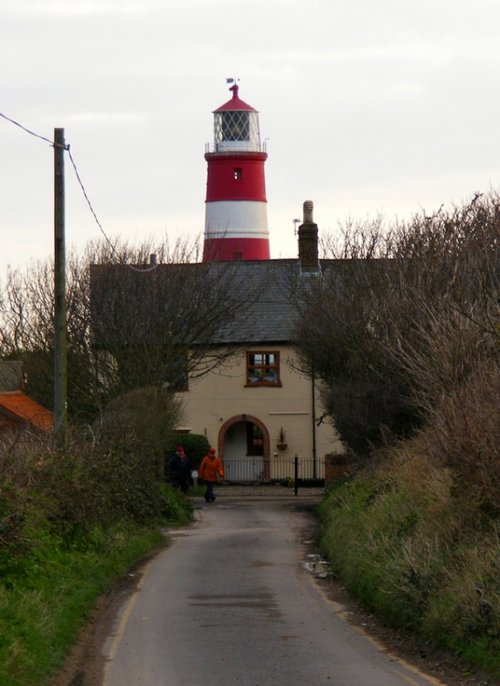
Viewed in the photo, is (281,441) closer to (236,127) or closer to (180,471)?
(180,471)

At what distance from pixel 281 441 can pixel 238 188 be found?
1427 cm

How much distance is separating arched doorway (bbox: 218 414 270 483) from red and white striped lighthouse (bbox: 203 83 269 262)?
30.1 feet

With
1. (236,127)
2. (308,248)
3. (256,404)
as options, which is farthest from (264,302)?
(236,127)

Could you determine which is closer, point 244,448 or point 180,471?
point 180,471

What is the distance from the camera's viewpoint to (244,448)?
50.1 metres

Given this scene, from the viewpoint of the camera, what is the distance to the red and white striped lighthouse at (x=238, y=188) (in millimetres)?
56812

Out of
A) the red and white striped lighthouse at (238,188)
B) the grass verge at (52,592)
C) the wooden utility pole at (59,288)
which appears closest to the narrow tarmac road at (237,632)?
the grass verge at (52,592)

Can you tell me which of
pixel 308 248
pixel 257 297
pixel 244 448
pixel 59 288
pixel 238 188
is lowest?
pixel 244 448

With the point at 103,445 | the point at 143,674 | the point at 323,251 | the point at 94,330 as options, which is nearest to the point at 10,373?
the point at 94,330

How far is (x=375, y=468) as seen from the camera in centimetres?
2405

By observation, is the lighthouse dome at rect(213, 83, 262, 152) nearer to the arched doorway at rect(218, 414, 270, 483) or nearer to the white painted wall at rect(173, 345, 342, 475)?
the white painted wall at rect(173, 345, 342, 475)

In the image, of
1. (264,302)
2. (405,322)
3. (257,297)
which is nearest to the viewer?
(405,322)

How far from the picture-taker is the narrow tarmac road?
10.9m

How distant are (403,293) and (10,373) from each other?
750 inches
